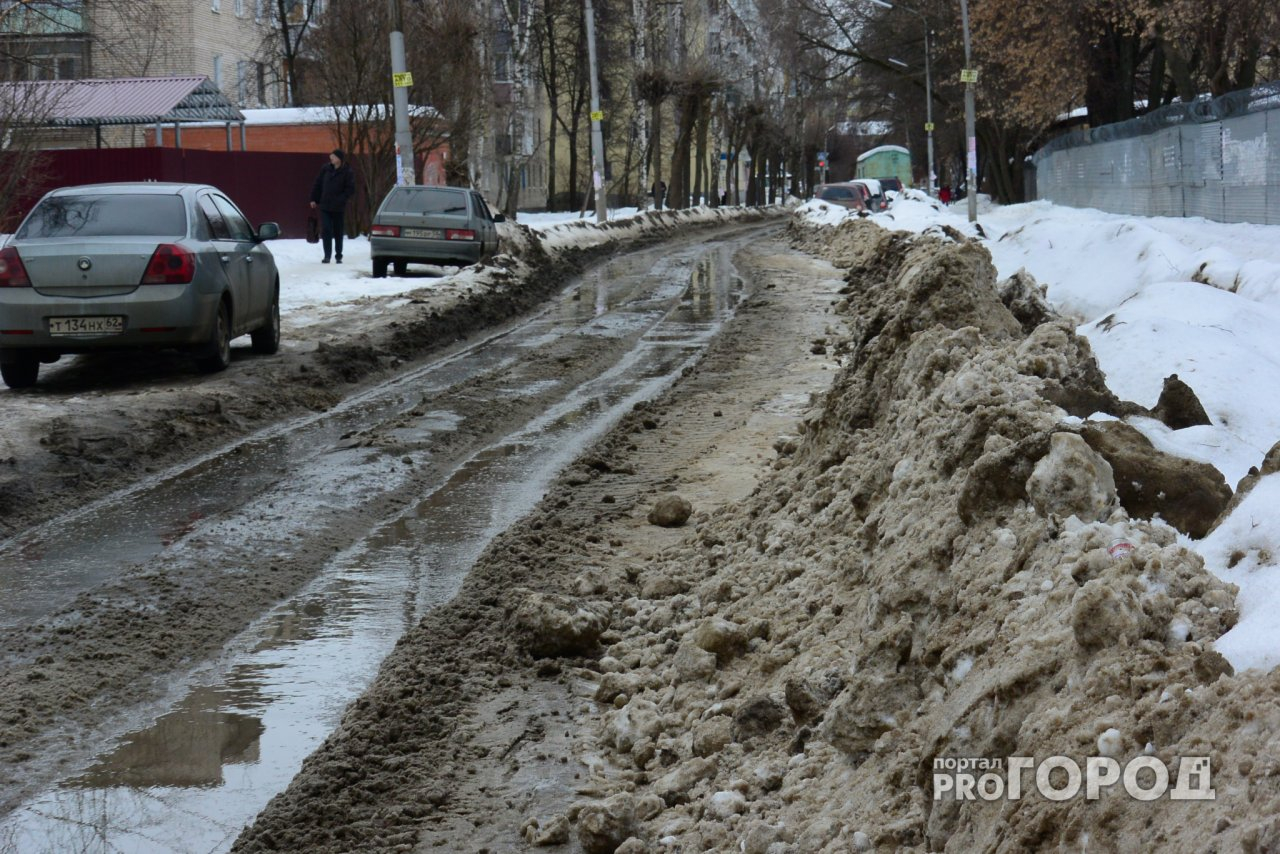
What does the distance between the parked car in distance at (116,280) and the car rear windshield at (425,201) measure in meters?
10.4

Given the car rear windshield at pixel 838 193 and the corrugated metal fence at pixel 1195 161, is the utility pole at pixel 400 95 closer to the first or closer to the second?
the corrugated metal fence at pixel 1195 161

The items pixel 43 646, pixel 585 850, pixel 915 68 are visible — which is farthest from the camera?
pixel 915 68

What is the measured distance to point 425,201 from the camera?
927 inches

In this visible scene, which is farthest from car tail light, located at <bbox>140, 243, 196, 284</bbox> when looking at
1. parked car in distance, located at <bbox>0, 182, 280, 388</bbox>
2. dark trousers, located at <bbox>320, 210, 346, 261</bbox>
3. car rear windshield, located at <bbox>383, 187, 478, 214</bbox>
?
dark trousers, located at <bbox>320, 210, 346, 261</bbox>

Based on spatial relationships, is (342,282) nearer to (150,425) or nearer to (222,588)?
(150,425)

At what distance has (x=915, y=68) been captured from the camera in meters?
52.3

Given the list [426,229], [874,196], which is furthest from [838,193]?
[426,229]

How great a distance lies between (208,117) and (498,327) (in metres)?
20.4

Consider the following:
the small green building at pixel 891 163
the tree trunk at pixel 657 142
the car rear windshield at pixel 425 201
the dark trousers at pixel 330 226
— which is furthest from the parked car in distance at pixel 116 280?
the small green building at pixel 891 163

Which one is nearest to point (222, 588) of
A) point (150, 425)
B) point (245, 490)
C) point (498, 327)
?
point (245, 490)

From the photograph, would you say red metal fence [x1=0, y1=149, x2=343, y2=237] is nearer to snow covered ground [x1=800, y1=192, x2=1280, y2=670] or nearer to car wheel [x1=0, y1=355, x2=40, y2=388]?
car wheel [x1=0, y1=355, x2=40, y2=388]

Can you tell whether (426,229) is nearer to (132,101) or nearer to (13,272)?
(13,272)

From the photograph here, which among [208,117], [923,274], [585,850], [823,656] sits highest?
[208,117]

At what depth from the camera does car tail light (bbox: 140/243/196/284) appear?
11.8m
